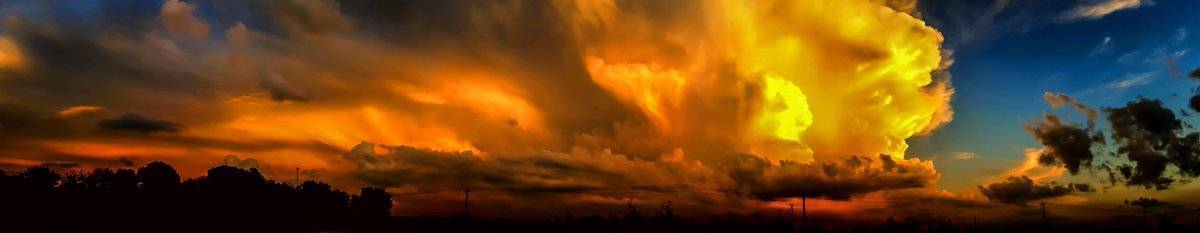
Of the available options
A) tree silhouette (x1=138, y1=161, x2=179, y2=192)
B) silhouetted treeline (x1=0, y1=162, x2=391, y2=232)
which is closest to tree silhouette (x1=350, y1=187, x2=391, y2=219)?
silhouetted treeline (x1=0, y1=162, x2=391, y2=232)

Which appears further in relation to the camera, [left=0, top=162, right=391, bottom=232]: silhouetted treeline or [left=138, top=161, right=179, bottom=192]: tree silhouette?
[left=138, top=161, right=179, bottom=192]: tree silhouette

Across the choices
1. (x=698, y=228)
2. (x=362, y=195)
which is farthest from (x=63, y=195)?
(x=698, y=228)

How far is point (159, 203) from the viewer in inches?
5389

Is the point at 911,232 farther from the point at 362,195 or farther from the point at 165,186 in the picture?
the point at 165,186

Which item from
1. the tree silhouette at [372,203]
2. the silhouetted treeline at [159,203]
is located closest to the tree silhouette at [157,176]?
the silhouetted treeline at [159,203]

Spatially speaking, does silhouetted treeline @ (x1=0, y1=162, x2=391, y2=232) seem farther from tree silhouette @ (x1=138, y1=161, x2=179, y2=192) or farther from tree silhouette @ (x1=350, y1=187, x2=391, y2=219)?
tree silhouette @ (x1=350, y1=187, x2=391, y2=219)

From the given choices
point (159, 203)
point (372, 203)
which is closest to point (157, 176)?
point (159, 203)

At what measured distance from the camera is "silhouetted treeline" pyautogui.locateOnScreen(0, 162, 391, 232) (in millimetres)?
123688

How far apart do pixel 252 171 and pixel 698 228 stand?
8333 centimetres

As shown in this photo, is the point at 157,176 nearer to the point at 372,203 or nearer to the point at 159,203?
the point at 159,203

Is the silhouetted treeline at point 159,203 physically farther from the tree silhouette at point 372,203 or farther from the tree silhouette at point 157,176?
the tree silhouette at point 372,203

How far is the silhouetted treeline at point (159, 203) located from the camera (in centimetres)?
12369

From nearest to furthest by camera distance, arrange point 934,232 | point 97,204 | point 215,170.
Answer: point 97,204 → point 215,170 → point 934,232

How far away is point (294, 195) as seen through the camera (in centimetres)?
16638
